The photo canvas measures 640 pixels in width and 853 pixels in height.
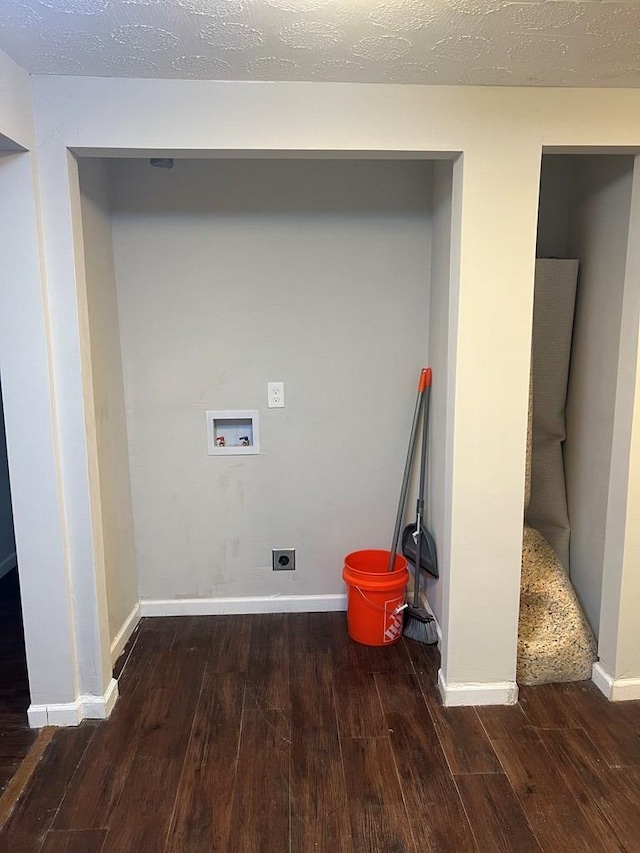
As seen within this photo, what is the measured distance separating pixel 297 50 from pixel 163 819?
2.23 metres

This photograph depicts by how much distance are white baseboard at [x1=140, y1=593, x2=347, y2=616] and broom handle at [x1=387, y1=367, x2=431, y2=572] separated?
0.43 m

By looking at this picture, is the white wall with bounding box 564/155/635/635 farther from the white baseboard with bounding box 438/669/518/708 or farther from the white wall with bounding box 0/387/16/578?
the white wall with bounding box 0/387/16/578

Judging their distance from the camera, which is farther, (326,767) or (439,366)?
(439,366)

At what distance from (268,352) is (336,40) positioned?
1360 mm

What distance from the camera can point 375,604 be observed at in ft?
8.27

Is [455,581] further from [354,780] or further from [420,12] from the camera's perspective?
[420,12]

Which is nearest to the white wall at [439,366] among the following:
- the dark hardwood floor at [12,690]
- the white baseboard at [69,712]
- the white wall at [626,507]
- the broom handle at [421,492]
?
the broom handle at [421,492]

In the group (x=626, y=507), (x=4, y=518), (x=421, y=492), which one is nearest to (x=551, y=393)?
(x=626, y=507)

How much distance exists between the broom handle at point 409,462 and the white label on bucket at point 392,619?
0.55 feet

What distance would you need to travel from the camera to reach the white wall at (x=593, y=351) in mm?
2139

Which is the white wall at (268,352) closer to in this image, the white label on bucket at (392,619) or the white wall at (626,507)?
the white label on bucket at (392,619)

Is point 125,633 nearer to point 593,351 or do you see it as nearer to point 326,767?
point 326,767

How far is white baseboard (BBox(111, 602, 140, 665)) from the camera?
2.45 meters

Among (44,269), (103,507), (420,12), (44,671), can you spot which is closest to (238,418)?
(103,507)
